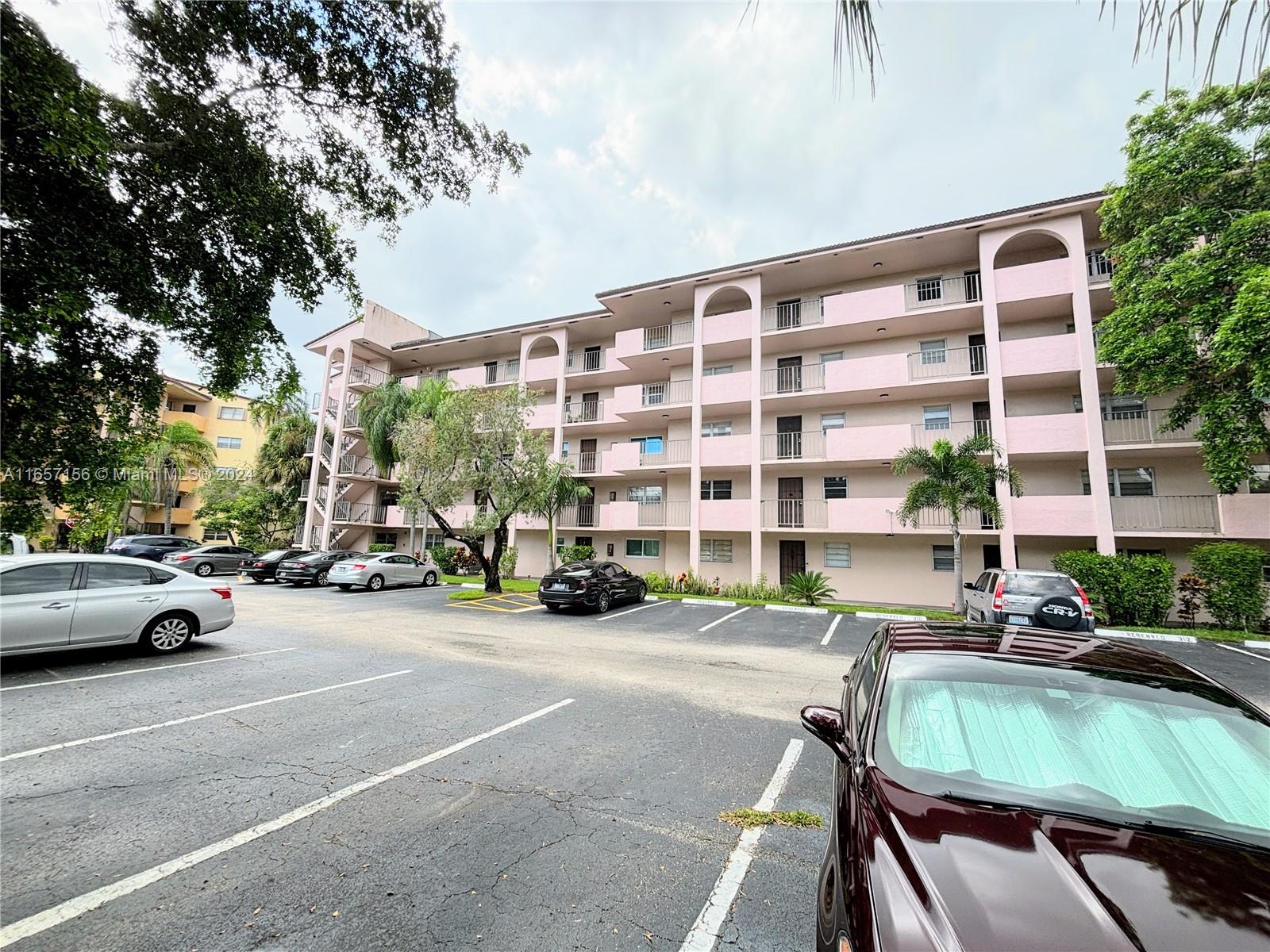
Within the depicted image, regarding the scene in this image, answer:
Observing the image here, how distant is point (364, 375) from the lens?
94.0 ft

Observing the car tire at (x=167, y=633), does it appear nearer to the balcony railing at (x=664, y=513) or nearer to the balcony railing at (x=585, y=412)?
the balcony railing at (x=664, y=513)

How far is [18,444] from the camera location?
13.1ft

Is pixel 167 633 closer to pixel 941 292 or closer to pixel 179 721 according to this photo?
pixel 179 721

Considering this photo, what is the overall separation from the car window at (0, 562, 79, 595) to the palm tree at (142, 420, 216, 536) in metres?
27.8

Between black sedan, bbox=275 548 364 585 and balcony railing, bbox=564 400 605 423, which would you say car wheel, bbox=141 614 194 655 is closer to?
black sedan, bbox=275 548 364 585

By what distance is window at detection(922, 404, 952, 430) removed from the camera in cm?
1745

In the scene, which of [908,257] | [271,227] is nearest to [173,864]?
[271,227]

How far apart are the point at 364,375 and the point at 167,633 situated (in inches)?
943

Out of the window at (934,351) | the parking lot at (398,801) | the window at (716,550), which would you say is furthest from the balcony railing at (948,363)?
the parking lot at (398,801)

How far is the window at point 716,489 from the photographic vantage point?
67.7ft

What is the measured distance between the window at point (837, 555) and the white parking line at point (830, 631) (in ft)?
15.5

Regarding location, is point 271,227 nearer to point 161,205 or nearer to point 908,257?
point 161,205

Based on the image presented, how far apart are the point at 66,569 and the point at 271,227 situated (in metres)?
5.72

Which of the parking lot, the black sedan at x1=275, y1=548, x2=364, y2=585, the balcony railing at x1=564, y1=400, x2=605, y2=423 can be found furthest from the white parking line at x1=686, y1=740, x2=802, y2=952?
the balcony railing at x1=564, y1=400, x2=605, y2=423
